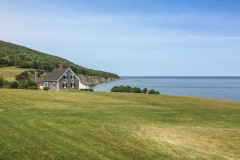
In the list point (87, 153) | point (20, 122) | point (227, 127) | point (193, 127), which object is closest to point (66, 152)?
point (87, 153)

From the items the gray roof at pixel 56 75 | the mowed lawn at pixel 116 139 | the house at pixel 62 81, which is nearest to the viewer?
the mowed lawn at pixel 116 139

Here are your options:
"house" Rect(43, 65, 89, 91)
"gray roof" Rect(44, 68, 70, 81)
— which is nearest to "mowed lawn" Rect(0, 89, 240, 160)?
"house" Rect(43, 65, 89, 91)

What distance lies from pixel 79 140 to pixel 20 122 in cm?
785

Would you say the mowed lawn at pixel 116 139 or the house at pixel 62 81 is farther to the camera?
the house at pixel 62 81

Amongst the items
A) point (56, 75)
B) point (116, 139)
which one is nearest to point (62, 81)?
point (56, 75)

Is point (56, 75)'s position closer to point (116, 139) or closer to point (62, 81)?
point (62, 81)

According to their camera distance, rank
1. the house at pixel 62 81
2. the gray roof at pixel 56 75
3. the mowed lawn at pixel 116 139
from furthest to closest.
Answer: the gray roof at pixel 56 75 → the house at pixel 62 81 → the mowed lawn at pixel 116 139

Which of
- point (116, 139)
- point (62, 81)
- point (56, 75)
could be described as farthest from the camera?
point (56, 75)

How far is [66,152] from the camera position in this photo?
16422 mm

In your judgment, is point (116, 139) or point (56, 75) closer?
point (116, 139)

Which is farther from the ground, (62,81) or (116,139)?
(62,81)

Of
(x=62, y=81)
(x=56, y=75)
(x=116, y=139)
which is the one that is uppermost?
(x=56, y=75)

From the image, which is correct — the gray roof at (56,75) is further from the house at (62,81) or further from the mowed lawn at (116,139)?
the mowed lawn at (116,139)

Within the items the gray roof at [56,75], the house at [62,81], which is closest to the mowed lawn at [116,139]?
the house at [62,81]
